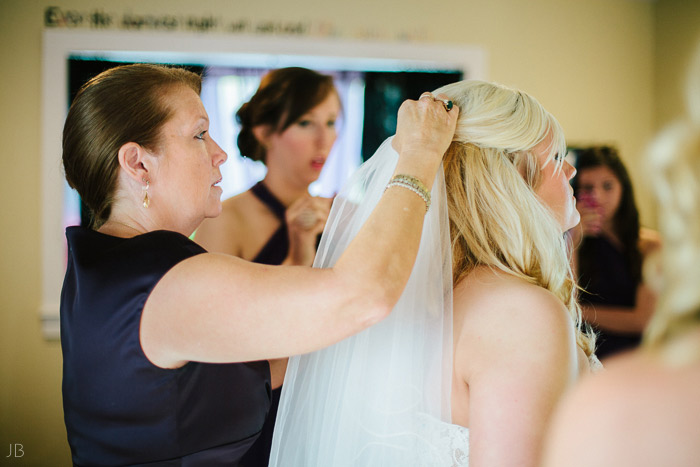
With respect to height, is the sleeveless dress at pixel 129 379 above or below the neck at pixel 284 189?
below

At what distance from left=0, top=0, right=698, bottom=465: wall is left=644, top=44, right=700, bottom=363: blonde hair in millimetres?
2629

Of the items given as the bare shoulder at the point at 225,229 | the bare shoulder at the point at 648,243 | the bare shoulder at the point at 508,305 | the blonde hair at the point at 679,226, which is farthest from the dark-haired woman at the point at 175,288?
the bare shoulder at the point at 648,243

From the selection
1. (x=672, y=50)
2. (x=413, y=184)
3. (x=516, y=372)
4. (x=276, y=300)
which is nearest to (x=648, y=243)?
(x=672, y=50)

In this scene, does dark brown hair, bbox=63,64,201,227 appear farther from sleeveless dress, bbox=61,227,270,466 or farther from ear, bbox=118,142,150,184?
sleeveless dress, bbox=61,227,270,466

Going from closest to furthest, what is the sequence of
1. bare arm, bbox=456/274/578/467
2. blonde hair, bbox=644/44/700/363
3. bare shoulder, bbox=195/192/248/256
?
blonde hair, bbox=644/44/700/363 < bare arm, bbox=456/274/578/467 < bare shoulder, bbox=195/192/248/256

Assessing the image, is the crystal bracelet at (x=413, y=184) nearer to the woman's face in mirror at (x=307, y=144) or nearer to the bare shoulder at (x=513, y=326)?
the bare shoulder at (x=513, y=326)

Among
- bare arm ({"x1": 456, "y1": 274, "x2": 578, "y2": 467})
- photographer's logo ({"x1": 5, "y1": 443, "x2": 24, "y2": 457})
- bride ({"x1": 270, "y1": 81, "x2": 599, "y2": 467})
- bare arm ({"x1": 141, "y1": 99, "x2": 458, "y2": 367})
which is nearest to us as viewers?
bare arm ({"x1": 141, "y1": 99, "x2": 458, "y2": 367})

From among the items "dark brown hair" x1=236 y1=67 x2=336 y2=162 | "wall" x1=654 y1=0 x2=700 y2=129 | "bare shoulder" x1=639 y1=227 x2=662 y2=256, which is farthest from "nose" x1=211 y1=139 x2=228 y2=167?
"wall" x1=654 y1=0 x2=700 y2=129

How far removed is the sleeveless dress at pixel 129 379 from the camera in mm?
918

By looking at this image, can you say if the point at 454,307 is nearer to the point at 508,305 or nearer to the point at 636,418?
the point at 508,305

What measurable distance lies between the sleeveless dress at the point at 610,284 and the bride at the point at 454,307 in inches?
59.7

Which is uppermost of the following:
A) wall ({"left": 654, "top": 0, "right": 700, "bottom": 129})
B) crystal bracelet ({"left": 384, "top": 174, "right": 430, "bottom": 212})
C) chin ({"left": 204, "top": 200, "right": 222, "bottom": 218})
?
wall ({"left": 654, "top": 0, "right": 700, "bottom": 129})

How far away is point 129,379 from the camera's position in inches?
36.7

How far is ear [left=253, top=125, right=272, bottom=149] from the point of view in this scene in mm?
2676
